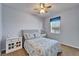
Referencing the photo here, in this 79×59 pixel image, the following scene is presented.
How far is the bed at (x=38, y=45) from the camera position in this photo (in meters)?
1.30

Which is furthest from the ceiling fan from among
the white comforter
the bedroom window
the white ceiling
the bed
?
the white comforter

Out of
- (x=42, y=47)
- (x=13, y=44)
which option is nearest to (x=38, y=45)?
(x=42, y=47)

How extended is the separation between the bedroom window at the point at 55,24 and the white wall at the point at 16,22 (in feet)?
0.68

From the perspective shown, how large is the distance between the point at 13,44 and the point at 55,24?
30.2 inches

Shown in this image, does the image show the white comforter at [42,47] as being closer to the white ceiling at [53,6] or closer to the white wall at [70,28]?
the white wall at [70,28]

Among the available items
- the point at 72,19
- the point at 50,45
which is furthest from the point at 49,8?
the point at 50,45

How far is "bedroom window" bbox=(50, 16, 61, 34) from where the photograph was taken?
1.37 meters

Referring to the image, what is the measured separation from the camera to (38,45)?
1.33 m

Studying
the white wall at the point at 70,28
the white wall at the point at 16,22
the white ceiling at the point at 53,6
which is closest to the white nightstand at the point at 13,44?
the white wall at the point at 16,22

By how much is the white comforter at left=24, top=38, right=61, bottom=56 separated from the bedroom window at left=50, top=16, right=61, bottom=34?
0.17 metres

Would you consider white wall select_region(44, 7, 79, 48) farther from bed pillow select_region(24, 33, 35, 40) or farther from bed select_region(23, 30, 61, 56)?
bed pillow select_region(24, 33, 35, 40)

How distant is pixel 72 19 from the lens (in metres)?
1.30

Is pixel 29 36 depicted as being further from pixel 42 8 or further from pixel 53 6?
pixel 53 6

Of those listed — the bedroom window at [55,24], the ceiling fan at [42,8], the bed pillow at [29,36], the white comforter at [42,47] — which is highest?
the ceiling fan at [42,8]
